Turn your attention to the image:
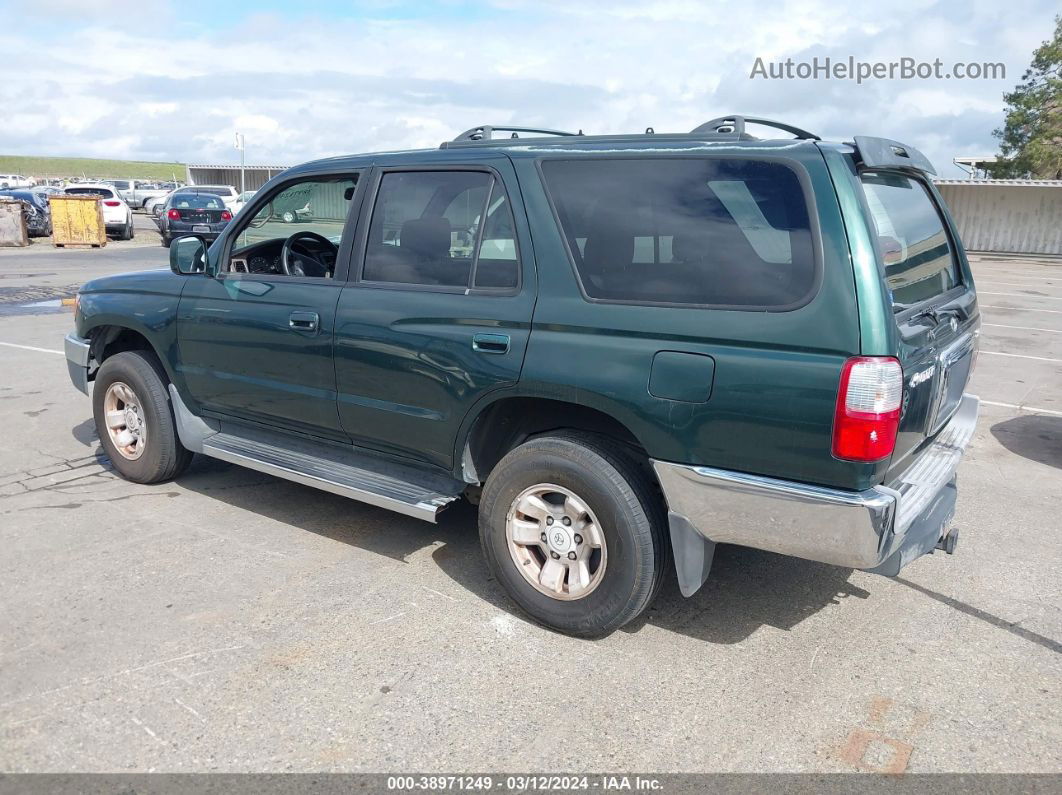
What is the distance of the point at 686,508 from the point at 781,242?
3.35 ft

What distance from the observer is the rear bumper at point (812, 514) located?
2.96 m

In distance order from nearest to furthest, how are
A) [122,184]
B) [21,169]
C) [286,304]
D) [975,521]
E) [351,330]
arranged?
[351,330] < [286,304] < [975,521] < [122,184] < [21,169]

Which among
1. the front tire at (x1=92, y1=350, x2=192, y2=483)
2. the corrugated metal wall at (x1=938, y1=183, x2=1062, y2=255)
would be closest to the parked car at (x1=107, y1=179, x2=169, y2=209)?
the corrugated metal wall at (x1=938, y1=183, x2=1062, y2=255)

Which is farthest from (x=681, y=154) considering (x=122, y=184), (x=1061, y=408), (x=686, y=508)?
(x=122, y=184)

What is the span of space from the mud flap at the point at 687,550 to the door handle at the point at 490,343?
37.4 inches

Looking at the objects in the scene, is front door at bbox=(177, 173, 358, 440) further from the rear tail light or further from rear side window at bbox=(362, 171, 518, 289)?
the rear tail light

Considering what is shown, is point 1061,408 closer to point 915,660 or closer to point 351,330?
point 915,660

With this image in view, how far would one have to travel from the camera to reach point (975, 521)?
500cm

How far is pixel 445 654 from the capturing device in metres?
3.46

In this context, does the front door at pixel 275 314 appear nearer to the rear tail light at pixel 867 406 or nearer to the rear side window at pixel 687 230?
the rear side window at pixel 687 230

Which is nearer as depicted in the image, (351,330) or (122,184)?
(351,330)

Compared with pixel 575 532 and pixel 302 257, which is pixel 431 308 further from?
pixel 302 257

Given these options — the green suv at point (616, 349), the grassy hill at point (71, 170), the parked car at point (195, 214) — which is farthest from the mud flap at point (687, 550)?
the grassy hill at point (71, 170)

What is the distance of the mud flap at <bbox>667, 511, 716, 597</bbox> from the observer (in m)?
3.30
